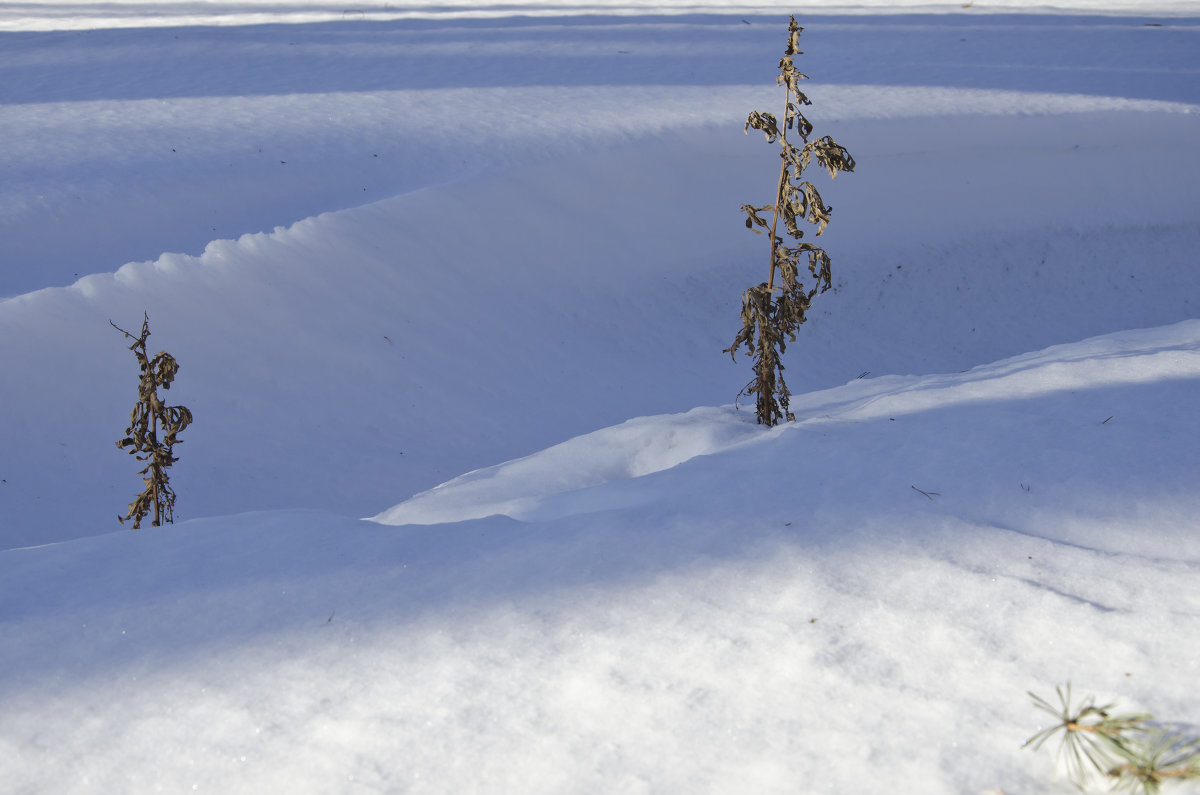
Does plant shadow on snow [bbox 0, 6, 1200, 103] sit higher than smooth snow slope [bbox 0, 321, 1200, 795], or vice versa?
plant shadow on snow [bbox 0, 6, 1200, 103]

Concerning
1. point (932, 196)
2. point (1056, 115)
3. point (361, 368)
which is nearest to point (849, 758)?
point (361, 368)

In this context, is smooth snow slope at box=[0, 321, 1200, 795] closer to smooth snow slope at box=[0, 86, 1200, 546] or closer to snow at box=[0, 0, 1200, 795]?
snow at box=[0, 0, 1200, 795]

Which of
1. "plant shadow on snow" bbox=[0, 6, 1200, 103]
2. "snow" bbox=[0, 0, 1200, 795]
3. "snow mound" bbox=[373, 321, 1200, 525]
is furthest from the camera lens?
"plant shadow on snow" bbox=[0, 6, 1200, 103]

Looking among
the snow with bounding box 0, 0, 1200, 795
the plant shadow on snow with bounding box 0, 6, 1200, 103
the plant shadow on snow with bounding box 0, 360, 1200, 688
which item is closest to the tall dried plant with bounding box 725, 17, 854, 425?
the snow with bounding box 0, 0, 1200, 795

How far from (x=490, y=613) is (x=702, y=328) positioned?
5.70 meters

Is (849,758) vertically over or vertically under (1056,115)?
under

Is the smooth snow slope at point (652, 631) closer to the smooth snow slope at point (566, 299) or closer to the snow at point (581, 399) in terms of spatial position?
the snow at point (581, 399)

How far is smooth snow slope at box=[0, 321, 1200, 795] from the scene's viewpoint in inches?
72.3

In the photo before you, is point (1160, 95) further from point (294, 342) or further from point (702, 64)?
point (294, 342)

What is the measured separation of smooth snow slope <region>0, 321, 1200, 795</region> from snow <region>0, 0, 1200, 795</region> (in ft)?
0.04

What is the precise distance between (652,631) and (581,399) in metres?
4.71

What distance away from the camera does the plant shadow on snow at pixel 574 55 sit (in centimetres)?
1052

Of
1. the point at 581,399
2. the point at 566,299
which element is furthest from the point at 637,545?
the point at 566,299

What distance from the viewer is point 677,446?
4371 millimetres
